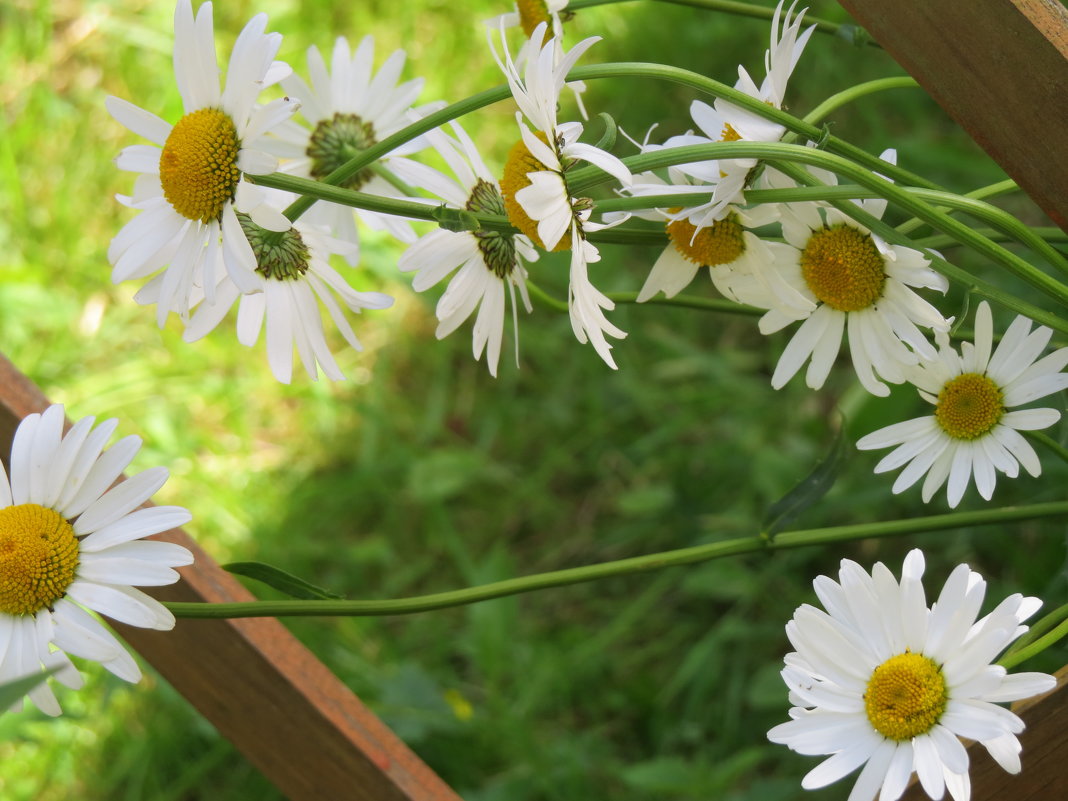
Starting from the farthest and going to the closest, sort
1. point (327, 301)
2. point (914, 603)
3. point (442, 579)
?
Result: point (442, 579)
point (327, 301)
point (914, 603)

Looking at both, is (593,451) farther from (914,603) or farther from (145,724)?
(914,603)

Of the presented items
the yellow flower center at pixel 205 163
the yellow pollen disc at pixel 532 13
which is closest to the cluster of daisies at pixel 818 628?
the yellow flower center at pixel 205 163

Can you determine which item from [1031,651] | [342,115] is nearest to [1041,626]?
[1031,651]

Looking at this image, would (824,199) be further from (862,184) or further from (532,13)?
(532,13)

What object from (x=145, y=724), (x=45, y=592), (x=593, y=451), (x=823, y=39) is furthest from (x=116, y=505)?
(x=823, y=39)

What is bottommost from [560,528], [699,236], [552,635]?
[699,236]
